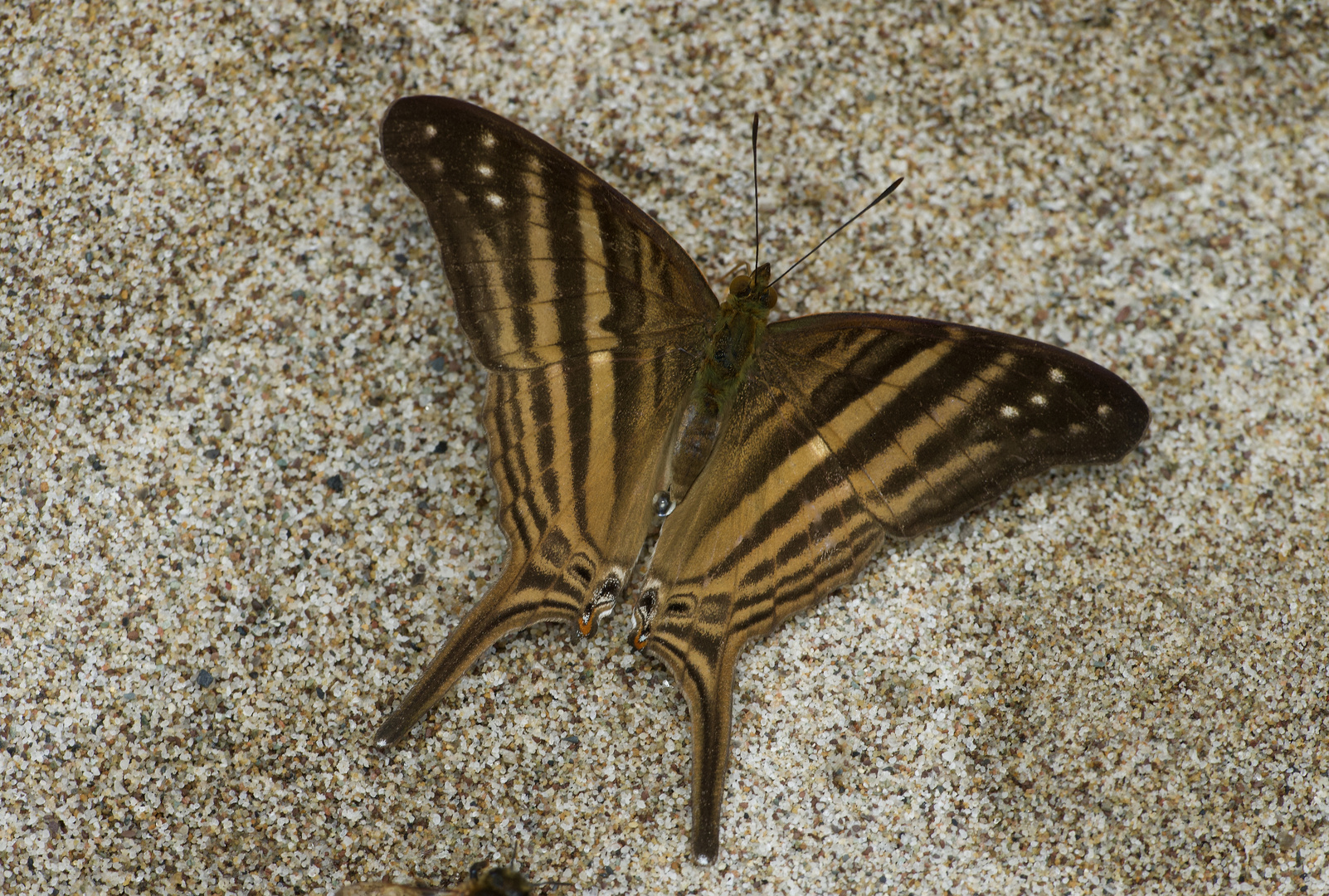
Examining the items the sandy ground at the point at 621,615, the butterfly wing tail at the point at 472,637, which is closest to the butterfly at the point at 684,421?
the butterfly wing tail at the point at 472,637

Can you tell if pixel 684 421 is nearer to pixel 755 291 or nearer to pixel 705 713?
pixel 755 291

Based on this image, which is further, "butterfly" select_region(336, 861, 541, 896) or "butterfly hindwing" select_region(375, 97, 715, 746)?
"butterfly hindwing" select_region(375, 97, 715, 746)

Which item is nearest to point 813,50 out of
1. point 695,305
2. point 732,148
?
point 732,148

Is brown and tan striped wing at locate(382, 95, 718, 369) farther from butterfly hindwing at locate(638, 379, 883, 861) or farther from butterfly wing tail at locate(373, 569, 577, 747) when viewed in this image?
butterfly wing tail at locate(373, 569, 577, 747)

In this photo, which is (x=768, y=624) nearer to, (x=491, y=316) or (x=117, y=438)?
(x=491, y=316)

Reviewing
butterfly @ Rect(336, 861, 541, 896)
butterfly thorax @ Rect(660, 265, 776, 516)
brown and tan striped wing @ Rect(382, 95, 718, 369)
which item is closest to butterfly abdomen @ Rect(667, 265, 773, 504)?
butterfly thorax @ Rect(660, 265, 776, 516)

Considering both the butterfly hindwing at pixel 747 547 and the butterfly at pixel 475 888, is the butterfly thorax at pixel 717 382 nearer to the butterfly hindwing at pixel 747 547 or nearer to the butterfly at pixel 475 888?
the butterfly hindwing at pixel 747 547
